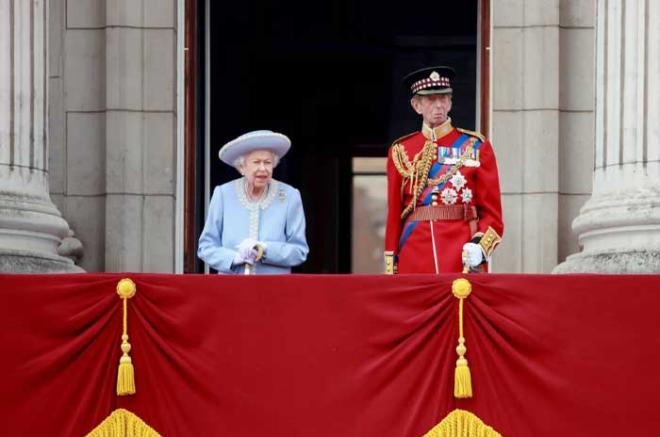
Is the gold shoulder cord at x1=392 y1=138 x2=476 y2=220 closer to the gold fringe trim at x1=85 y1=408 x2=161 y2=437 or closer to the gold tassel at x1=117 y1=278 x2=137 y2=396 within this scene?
the gold tassel at x1=117 y1=278 x2=137 y2=396

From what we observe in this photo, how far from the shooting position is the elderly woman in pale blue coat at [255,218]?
13312 mm

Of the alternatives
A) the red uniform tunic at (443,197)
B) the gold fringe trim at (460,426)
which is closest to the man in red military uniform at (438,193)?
the red uniform tunic at (443,197)

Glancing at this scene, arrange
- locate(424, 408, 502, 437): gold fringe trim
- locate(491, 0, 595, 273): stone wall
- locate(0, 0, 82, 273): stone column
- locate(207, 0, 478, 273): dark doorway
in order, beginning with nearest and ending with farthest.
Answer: locate(424, 408, 502, 437): gold fringe trim → locate(0, 0, 82, 273): stone column → locate(491, 0, 595, 273): stone wall → locate(207, 0, 478, 273): dark doorway

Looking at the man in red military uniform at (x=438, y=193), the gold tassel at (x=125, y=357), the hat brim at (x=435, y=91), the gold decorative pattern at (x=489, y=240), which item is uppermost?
the hat brim at (x=435, y=91)

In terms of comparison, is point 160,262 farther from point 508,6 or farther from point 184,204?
point 508,6

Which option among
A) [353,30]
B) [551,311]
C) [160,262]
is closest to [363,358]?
[551,311]

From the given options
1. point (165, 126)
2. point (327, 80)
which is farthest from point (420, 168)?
point (327, 80)

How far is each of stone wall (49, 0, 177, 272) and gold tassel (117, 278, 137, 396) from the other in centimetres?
424

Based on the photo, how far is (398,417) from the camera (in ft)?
39.4

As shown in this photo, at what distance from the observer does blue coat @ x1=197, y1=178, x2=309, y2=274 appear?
43.9ft

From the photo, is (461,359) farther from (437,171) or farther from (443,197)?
(437,171)

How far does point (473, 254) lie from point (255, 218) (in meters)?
1.44

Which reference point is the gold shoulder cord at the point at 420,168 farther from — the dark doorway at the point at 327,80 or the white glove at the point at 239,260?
the dark doorway at the point at 327,80

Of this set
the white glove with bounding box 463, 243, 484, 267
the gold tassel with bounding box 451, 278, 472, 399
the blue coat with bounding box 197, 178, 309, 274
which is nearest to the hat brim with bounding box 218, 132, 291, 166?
the blue coat with bounding box 197, 178, 309, 274
